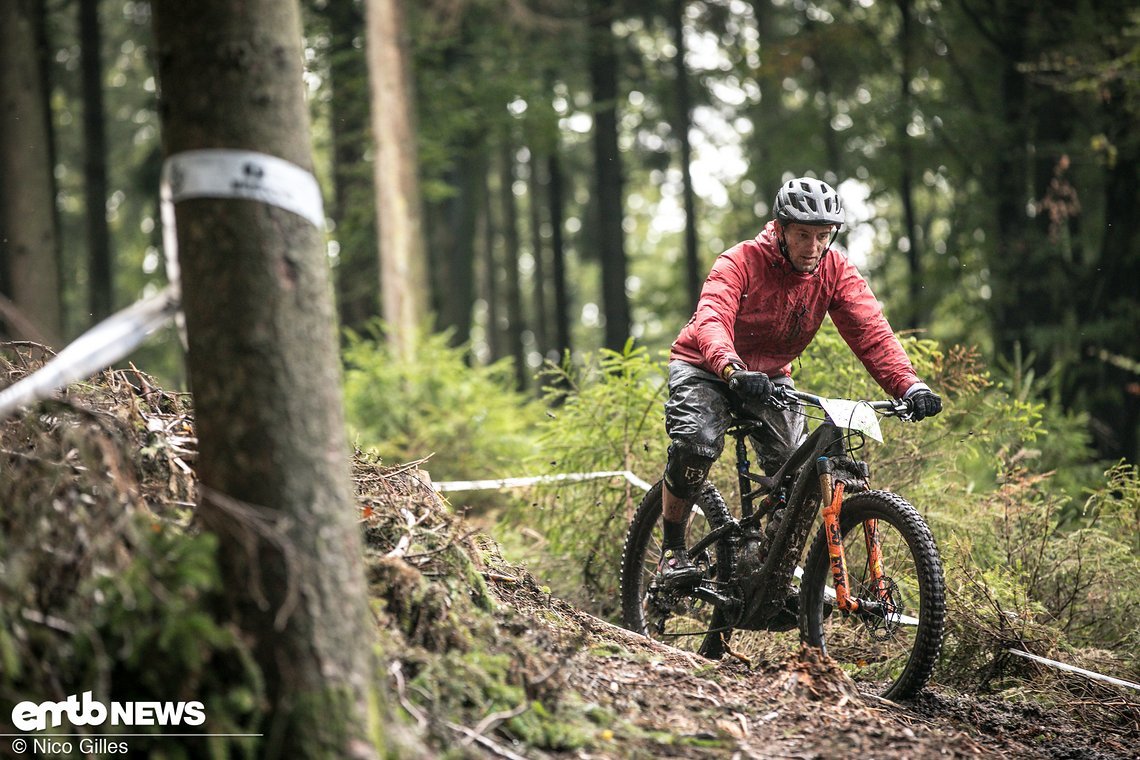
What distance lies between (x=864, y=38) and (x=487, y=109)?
7662mm

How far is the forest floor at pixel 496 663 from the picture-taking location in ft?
11.3

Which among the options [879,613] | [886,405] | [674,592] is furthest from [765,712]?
[674,592]

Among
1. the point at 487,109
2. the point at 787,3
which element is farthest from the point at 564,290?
the point at 787,3

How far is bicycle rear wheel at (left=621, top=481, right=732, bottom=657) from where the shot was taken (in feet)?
20.3

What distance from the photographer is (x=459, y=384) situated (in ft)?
48.0

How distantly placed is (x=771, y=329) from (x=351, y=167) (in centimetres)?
1634

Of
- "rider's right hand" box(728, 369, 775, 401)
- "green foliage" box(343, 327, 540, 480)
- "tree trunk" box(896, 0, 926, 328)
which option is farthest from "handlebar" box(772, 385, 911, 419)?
"tree trunk" box(896, 0, 926, 328)

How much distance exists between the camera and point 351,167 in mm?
21016

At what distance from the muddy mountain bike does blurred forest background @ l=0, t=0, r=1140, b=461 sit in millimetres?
2793

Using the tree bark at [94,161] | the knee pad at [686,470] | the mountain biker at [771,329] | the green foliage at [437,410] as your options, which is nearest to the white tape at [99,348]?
the mountain biker at [771,329]

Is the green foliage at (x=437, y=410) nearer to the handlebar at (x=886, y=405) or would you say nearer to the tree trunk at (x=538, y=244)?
the handlebar at (x=886, y=405)

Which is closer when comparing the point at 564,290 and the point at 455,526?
the point at 455,526

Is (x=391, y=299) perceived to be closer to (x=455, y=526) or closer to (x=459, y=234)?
(x=459, y=234)

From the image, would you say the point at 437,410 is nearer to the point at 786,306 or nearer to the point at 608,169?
the point at 786,306
